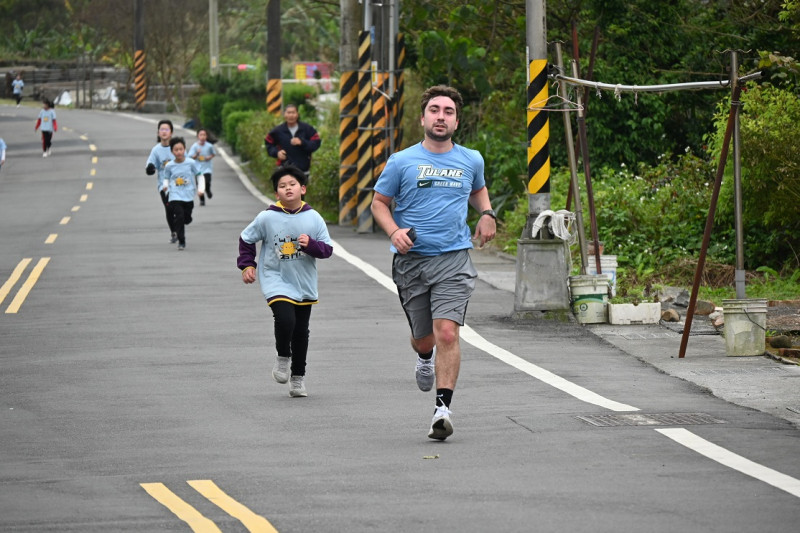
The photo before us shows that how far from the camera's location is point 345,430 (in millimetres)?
9258

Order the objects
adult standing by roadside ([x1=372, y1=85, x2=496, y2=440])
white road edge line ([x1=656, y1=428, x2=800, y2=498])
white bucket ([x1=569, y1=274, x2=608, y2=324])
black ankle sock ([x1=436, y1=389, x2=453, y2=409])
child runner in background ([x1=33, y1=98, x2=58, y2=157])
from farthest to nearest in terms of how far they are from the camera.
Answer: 1. child runner in background ([x1=33, y1=98, x2=58, y2=157])
2. white bucket ([x1=569, y1=274, x2=608, y2=324])
3. adult standing by roadside ([x1=372, y1=85, x2=496, y2=440])
4. black ankle sock ([x1=436, y1=389, x2=453, y2=409])
5. white road edge line ([x1=656, y1=428, x2=800, y2=498])

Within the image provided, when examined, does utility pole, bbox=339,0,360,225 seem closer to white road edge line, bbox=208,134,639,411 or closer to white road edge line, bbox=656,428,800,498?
white road edge line, bbox=208,134,639,411

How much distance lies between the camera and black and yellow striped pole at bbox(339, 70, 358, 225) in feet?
86.6

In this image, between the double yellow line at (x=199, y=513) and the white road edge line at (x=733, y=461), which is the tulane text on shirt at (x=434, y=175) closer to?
the white road edge line at (x=733, y=461)

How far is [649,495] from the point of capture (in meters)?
7.24

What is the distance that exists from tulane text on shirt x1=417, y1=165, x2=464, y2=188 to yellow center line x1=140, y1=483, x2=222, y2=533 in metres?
2.50

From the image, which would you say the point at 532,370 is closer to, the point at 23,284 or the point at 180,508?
the point at 180,508

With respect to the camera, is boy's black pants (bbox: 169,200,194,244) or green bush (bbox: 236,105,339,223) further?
green bush (bbox: 236,105,339,223)

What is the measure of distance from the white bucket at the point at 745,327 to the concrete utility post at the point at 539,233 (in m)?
2.75

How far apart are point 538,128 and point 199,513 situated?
8919 millimetres

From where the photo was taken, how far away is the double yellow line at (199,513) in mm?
6719

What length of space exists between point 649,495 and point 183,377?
524 centimetres

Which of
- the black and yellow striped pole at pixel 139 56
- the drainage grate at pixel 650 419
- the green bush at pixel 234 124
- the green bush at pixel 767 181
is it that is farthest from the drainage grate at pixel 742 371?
the black and yellow striped pole at pixel 139 56

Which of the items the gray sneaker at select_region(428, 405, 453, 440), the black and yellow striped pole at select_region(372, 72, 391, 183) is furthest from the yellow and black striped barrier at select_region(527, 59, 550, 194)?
the black and yellow striped pole at select_region(372, 72, 391, 183)
